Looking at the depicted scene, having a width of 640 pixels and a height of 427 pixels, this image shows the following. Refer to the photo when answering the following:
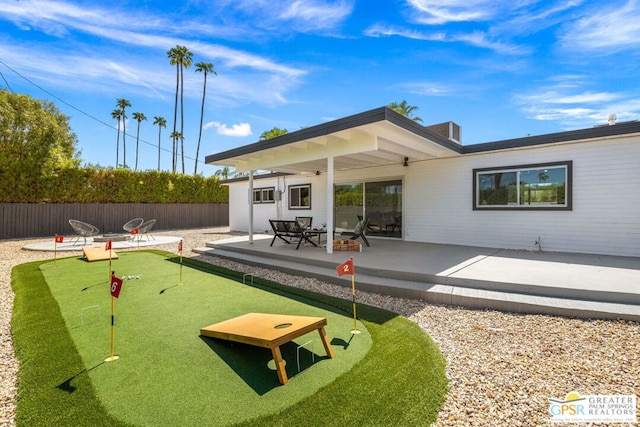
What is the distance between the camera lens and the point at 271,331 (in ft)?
8.42

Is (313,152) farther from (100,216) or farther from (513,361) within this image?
(100,216)

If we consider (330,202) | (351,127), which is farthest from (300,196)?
(351,127)

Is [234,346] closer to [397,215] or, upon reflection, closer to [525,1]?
[397,215]

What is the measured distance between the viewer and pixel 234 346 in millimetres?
2869

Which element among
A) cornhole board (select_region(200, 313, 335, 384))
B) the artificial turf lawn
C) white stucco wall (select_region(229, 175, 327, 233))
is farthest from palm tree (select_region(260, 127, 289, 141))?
cornhole board (select_region(200, 313, 335, 384))

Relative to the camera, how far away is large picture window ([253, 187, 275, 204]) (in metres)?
14.3

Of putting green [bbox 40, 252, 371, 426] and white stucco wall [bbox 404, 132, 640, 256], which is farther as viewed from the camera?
white stucco wall [bbox 404, 132, 640, 256]

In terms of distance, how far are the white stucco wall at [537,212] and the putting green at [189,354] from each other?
5.88m

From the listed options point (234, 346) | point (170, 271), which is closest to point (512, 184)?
point (234, 346)

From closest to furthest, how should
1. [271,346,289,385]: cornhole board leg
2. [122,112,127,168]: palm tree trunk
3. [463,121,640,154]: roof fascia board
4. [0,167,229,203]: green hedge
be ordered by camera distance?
[271,346,289,385]: cornhole board leg → [463,121,640,154]: roof fascia board → [0,167,229,203]: green hedge → [122,112,127,168]: palm tree trunk

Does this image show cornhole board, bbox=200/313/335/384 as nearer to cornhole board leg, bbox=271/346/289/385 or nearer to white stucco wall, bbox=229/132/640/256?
cornhole board leg, bbox=271/346/289/385

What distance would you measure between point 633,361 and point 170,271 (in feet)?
22.8

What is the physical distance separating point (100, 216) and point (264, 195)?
8.70 meters

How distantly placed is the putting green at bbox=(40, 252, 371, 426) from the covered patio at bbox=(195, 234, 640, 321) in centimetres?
152
